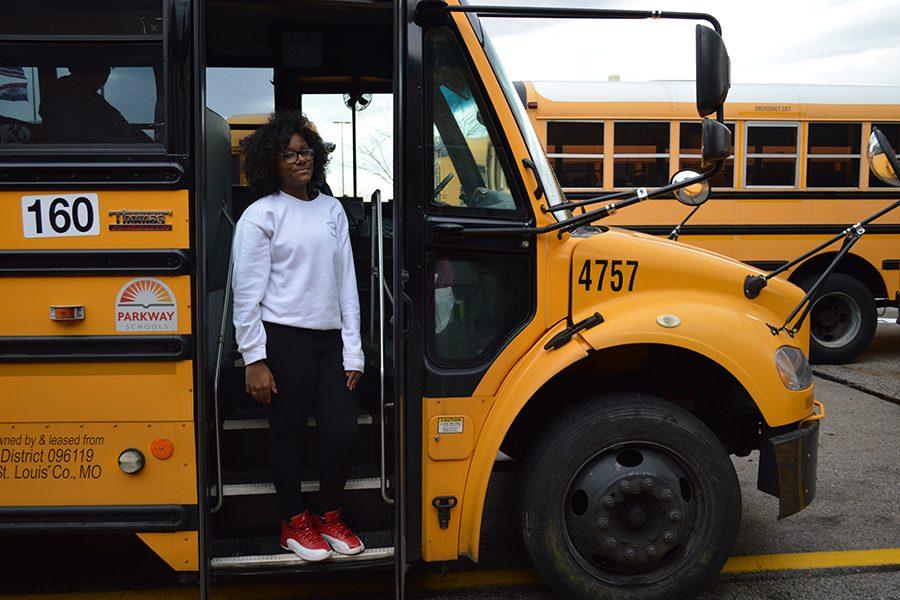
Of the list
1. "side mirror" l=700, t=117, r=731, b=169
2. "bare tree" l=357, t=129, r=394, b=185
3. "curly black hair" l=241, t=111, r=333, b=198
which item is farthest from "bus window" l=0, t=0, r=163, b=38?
"side mirror" l=700, t=117, r=731, b=169

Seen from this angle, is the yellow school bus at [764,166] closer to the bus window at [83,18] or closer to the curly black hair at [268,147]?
the curly black hair at [268,147]

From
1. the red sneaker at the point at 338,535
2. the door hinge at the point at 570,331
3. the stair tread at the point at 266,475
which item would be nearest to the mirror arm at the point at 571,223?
the door hinge at the point at 570,331

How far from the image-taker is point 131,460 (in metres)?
2.82

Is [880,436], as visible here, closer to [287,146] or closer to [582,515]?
[582,515]

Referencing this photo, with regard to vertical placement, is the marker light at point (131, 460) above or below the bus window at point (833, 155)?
below

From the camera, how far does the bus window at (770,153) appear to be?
803cm

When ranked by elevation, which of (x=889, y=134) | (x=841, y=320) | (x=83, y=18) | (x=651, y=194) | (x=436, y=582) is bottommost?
(x=436, y=582)

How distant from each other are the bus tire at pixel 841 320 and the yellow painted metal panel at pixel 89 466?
7008 millimetres

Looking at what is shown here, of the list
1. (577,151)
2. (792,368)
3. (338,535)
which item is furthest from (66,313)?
(577,151)

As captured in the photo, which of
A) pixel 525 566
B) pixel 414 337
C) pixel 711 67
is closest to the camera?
pixel 711 67

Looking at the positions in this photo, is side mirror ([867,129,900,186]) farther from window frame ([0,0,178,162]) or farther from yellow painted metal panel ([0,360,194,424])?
yellow painted metal panel ([0,360,194,424])

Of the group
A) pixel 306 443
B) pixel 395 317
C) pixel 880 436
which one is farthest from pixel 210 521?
pixel 880 436

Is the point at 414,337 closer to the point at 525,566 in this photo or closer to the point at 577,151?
the point at 525,566

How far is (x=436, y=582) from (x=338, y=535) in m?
0.71
